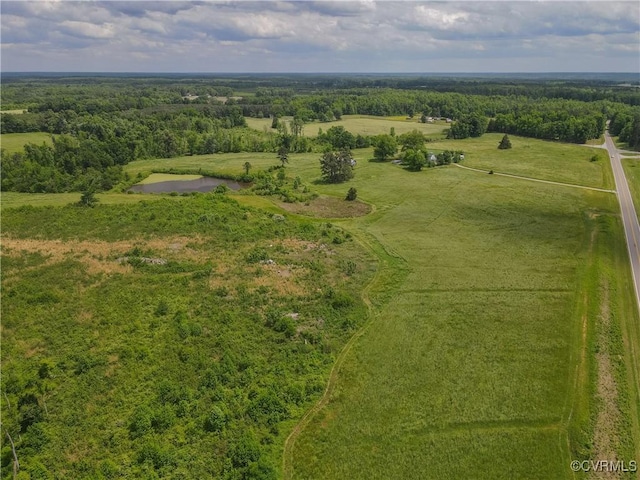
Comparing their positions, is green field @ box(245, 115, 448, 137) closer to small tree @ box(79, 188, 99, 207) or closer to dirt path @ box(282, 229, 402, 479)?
small tree @ box(79, 188, 99, 207)

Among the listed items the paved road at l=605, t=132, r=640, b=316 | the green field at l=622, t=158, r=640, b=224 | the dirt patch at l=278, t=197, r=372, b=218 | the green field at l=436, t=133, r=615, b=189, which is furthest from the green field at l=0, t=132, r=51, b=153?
the green field at l=622, t=158, r=640, b=224

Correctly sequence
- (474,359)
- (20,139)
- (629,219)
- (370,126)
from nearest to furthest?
1. (474,359)
2. (629,219)
3. (20,139)
4. (370,126)

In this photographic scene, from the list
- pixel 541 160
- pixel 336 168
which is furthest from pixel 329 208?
pixel 541 160

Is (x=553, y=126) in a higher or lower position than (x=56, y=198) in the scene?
higher

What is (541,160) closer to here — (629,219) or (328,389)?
(629,219)

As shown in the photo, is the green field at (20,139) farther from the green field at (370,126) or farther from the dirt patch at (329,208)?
the dirt patch at (329,208)

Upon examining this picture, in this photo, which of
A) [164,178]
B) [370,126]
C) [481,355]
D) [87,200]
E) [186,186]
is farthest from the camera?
[370,126]

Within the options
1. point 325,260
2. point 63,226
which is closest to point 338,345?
point 325,260
